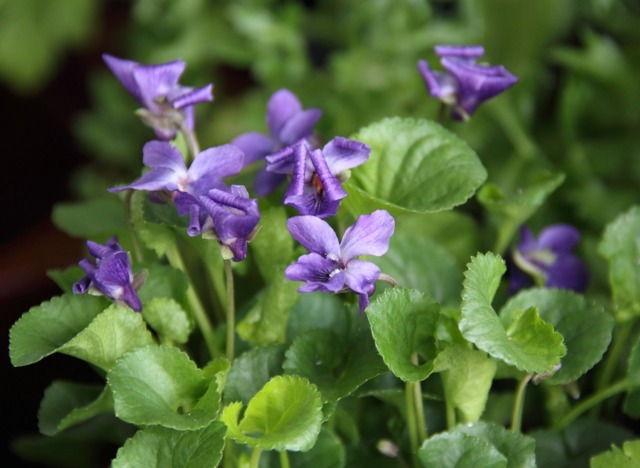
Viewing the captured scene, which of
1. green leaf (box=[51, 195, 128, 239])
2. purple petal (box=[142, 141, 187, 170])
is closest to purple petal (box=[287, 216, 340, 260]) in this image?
purple petal (box=[142, 141, 187, 170])

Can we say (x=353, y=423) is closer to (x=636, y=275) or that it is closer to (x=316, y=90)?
(x=636, y=275)

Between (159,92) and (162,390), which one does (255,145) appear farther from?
(162,390)

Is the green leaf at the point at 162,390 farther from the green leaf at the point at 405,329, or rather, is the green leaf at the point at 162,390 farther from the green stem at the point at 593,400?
the green stem at the point at 593,400

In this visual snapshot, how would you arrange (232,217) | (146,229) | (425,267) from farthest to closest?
(425,267) < (146,229) < (232,217)

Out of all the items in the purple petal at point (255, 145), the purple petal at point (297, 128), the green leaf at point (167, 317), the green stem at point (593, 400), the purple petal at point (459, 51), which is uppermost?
the purple petal at point (459, 51)

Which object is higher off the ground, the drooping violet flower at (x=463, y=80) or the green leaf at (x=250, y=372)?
the drooping violet flower at (x=463, y=80)

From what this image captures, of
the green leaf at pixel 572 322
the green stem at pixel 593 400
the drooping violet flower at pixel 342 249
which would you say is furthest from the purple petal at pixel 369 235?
the green stem at pixel 593 400

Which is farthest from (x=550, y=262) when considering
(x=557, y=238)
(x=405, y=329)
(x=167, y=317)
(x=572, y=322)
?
(x=167, y=317)
